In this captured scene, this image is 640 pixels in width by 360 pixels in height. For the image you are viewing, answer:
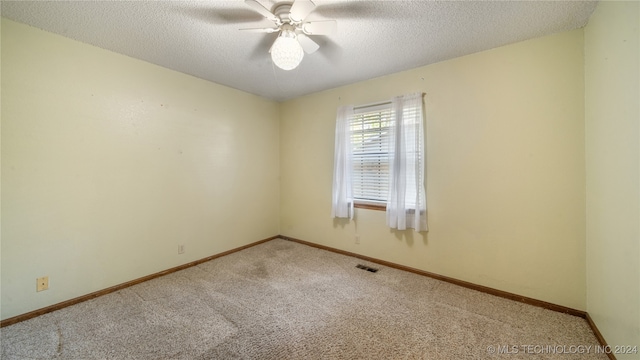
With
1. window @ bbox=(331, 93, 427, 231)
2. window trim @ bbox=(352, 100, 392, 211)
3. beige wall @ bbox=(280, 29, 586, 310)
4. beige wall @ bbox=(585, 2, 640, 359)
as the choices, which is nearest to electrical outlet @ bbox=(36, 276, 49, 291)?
window @ bbox=(331, 93, 427, 231)

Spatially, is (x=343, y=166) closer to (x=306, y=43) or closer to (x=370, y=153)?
(x=370, y=153)

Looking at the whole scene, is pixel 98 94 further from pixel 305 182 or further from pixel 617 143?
pixel 617 143

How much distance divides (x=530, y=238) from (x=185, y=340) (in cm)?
303

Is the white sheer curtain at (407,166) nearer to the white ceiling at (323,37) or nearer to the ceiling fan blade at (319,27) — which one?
the white ceiling at (323,37)

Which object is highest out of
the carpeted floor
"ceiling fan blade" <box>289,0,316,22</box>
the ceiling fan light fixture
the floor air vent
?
"ceiling fan blade" <box>289,0,316,22</box>

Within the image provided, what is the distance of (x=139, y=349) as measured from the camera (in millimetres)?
1585

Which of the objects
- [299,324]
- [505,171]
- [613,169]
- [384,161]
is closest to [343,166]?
[384,161]

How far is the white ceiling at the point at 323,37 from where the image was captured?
170cm

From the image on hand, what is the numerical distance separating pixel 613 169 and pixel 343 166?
237cm

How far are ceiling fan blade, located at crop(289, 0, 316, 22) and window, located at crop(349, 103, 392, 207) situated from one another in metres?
1.68

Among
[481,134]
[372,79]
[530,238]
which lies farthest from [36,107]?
[530,238]

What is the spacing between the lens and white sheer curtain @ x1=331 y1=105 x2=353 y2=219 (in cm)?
325

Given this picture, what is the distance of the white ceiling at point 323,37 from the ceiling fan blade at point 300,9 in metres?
0.19

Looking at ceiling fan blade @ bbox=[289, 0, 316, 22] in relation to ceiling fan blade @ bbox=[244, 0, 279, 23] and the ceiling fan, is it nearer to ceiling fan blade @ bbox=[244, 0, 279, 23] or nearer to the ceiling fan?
the ceiling fan
